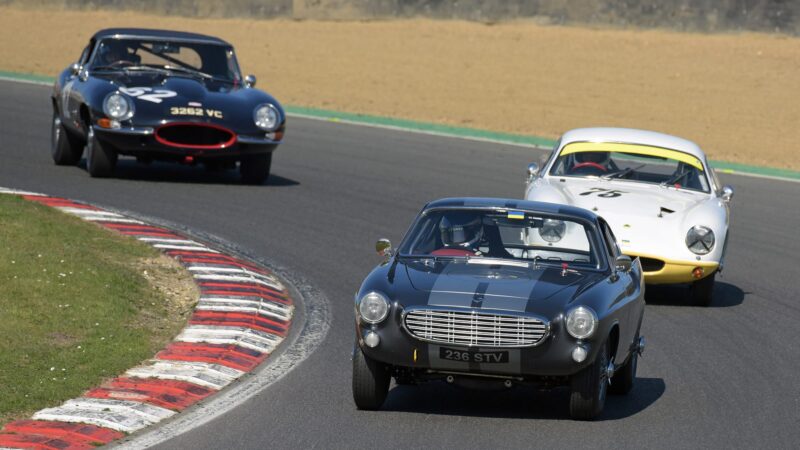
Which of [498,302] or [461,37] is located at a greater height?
[498,302]

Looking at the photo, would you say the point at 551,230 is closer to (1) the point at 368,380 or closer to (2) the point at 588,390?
(2) the point at 588,390

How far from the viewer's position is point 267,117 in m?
16.6

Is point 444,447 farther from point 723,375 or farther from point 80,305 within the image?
point 80,305

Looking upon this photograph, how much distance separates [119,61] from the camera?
55.7 ft

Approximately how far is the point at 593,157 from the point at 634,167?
1.30 ft

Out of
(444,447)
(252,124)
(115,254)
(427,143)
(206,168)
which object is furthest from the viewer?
Result: (427,143)

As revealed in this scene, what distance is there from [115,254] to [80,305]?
6.37 feet

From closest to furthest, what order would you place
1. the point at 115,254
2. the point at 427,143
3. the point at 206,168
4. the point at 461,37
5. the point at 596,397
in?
the point at 596,397 < the point at 115,254 < the point at 206,168 < the point at 427,143 < the point at 461,37

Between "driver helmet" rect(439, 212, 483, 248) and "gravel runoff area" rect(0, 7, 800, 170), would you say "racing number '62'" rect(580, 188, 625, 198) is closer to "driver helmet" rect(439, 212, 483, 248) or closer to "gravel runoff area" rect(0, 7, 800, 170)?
"driver helmet" rect(439, 212, 483, 248)

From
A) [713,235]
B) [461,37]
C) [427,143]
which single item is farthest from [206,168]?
[461,37]

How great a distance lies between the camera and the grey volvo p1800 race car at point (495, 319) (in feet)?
25.1

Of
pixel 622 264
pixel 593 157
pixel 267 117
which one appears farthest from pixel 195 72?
pixel 622 264

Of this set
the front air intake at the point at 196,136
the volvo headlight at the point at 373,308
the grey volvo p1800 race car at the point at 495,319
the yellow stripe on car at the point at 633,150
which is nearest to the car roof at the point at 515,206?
the grey volvo p1800 race car at the point at 495,319

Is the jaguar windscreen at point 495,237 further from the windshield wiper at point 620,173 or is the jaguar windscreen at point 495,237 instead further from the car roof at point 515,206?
the windshield wiper at point 620,173
